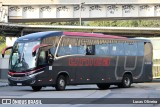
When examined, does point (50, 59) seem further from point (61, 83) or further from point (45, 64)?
point (61, 83)

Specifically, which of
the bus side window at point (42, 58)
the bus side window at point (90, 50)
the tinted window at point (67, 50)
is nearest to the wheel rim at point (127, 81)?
the bus side window at point (90, 50)

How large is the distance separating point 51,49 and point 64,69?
1.49 metres

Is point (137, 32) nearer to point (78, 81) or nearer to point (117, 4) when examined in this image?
point (117, 4)

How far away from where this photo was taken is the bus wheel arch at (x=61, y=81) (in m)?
26.5

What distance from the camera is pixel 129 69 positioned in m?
31.5

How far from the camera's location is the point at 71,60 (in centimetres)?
2709

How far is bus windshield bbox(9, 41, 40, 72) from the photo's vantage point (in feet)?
84.7

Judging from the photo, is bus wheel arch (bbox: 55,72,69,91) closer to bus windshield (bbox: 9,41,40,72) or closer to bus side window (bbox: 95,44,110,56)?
bus windshield (bbox: 9,41,40,72)

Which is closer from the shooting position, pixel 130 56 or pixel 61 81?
pixel 61 81

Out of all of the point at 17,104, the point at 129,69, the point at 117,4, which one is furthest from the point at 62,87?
the point at 117,4

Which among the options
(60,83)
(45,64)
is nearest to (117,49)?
(60,83)

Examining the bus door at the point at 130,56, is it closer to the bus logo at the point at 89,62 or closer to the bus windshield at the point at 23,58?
the bus logo at the point at 89,62

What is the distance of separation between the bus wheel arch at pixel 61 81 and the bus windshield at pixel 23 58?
1748mm

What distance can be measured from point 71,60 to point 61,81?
1.32m
